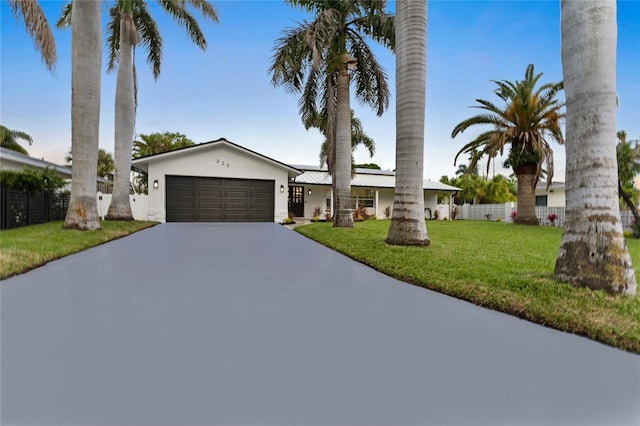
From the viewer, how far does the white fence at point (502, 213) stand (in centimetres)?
1721

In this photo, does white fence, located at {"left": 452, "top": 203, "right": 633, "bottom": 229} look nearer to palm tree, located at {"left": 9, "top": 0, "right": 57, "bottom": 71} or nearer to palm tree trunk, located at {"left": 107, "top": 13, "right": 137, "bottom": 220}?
palm tree trunk, located at {"left": 107, "top": 13, "right": 137, "bottom": 220}

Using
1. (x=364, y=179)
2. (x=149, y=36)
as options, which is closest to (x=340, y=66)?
(x=149, y=36)

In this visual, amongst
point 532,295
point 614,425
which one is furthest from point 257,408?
point 532,295

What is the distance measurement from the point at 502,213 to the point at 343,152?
55.3ft

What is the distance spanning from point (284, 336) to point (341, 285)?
187 cm

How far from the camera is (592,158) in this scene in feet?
11.8

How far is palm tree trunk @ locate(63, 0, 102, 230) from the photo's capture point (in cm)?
955

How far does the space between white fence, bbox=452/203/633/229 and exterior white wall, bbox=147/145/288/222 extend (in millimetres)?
14550

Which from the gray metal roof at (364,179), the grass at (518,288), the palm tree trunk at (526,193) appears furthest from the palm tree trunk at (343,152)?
the palm tree trunk at (526,193)

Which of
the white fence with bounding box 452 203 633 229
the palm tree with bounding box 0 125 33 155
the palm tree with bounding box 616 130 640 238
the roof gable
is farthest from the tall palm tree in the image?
the palm tree with bounding box 616 130 640 238

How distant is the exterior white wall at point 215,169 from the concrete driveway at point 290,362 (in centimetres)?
1303

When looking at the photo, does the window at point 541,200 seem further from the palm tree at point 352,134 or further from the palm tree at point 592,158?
the palm tree at point 592,158

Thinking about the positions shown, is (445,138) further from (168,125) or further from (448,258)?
(168,125)

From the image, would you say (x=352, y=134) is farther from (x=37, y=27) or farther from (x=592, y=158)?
(x=592, y=158)
